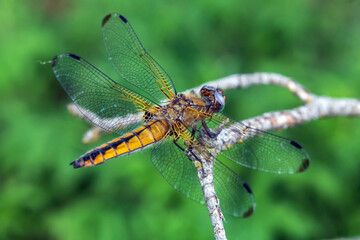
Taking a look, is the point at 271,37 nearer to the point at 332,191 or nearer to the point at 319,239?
the point at 332,191

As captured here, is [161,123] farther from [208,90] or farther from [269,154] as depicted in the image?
[269,154]

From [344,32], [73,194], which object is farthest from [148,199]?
[344,32]

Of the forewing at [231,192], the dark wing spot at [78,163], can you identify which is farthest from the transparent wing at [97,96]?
the forewing at [231,192]

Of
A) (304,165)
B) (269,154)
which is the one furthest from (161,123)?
(304,165)

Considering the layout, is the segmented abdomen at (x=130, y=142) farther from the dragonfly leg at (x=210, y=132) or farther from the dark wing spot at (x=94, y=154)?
the dragonfly leg at (x=210, y=132)

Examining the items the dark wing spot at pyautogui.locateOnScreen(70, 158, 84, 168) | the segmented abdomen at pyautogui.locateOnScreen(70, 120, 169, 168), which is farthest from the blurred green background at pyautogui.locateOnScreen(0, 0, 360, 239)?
the dark wing spot at pyautogui.locateOnScreen(70, 158, 84, 168)

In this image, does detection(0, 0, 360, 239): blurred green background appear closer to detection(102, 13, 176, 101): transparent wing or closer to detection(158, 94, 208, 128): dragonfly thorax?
detection(102, 13, 176, 101): transparent wing
